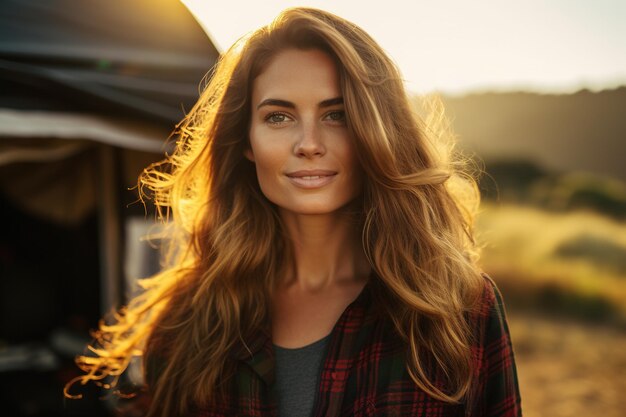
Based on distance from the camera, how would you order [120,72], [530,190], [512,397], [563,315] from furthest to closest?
1. [530,190]
2. [563,315]
3. [120,72]
4. [512,397]

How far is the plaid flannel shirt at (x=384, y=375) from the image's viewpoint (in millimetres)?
1782

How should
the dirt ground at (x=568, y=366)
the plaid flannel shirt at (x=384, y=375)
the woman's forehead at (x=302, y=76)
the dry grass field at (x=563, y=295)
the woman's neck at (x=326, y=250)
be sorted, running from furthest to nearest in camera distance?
the dry grass field at (x=563, y=295) < the dirt ground at (x=568, y=366) < the woman's neck at (x=326, y=250) < the woman's forehead at (x=302, y=76) < the plaid flannel shirt at (x=384, y=375)

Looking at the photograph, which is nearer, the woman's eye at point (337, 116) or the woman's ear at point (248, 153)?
the woman's eye at point (337, 116)

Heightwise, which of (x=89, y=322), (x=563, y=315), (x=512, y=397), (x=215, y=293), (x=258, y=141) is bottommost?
(x=563, y=315)

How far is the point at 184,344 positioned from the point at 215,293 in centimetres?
22

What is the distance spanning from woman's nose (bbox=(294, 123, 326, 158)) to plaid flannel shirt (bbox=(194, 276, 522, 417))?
21.1 inches

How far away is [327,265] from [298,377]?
439 millimetres

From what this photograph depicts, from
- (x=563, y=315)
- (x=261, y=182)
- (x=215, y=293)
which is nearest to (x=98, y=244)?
(x=215, y=293)

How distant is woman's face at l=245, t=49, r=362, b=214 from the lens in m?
1.87

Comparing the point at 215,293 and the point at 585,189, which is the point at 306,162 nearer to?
the point at 215,293

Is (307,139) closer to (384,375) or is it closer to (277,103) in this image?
(277,103)

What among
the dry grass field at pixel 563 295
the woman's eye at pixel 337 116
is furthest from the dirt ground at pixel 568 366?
the woman's eye at pixel 337 116

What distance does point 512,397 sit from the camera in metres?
1.82

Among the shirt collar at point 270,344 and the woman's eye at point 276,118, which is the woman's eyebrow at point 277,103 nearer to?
the woman's eye at point 276,118
